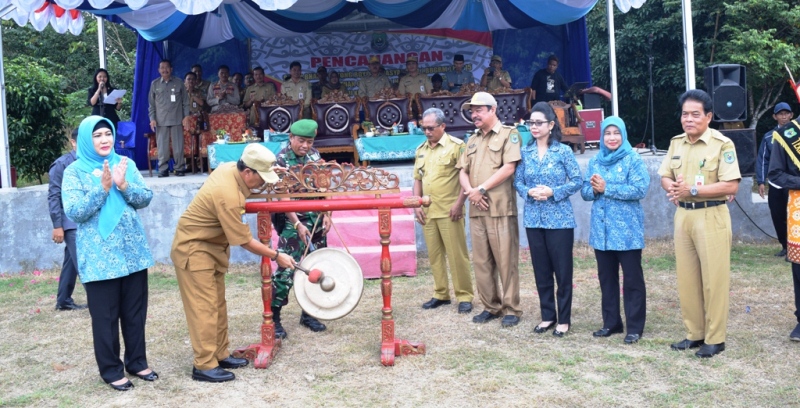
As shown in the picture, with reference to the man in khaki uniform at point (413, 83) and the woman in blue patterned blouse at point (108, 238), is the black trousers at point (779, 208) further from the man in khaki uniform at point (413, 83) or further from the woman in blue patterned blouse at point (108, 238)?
the woman in blue patterned blouse at point (108, 238)

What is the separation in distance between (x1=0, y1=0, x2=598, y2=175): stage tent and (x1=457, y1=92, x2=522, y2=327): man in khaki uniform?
5.74 m

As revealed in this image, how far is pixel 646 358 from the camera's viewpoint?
15.8ft

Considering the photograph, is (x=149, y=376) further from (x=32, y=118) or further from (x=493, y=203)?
(x=32, y=118)

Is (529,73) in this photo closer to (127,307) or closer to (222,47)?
(222,47)

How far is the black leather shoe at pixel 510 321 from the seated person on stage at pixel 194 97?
6.58 meters

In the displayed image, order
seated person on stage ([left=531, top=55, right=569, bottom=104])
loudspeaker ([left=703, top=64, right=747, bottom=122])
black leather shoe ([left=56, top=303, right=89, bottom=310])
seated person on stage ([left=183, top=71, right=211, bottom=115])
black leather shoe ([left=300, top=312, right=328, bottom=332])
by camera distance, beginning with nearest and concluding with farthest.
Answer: black leather shoe ([left=300, top=312, right=328, bottom=332])
black leather shoe ([left=56, top=303, right=89, bottom=310])
loudspeaker ([left=703, top=64, right=747, bottom=122])
seated person on stage ([left=183, top=71, right=211, bottom=115])
seated person on stage ([left=531, top=55, right=569, bottom=104])

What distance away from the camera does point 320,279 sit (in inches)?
187

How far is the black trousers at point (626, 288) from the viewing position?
5.21m

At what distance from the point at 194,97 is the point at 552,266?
720 cm

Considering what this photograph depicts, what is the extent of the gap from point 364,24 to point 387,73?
906 millimetres

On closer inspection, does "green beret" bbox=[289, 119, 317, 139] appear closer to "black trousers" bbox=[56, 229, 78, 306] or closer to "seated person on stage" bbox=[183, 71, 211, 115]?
"black trousers" bbox=[56, 229, 78, 306]

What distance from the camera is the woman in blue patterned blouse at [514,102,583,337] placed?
5402mm

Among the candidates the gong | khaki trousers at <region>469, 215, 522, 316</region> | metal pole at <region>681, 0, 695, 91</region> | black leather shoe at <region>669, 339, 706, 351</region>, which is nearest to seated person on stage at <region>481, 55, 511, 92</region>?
metal pole at <region>681, 0, 695, 91</region>

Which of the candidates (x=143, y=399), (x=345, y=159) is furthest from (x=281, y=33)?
(x=143, y=399)
